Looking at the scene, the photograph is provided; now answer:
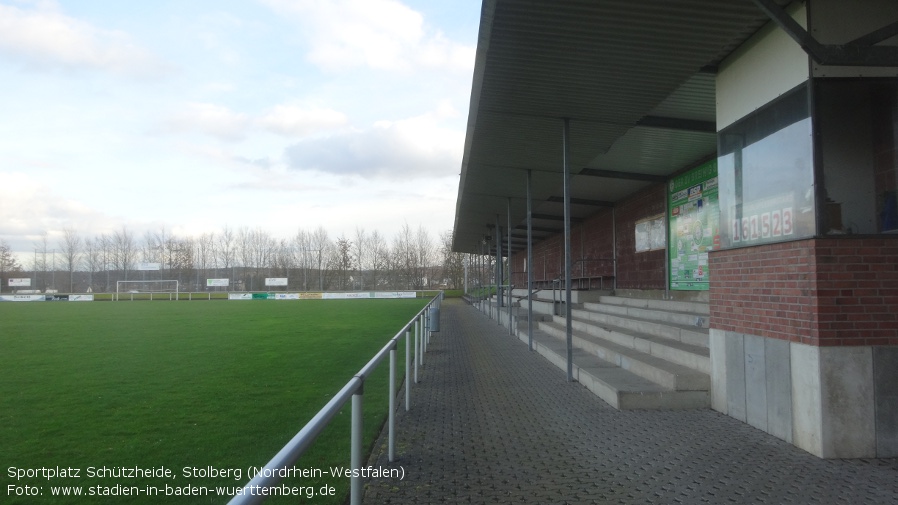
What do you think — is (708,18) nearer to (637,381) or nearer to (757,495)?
(757,495)

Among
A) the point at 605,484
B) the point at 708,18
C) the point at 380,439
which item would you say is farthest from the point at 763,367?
the point at 380,439

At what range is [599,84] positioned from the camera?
6.81m

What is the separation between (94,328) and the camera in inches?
855

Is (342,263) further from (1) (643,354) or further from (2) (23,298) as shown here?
(1) (643,354)

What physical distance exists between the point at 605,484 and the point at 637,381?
3.33m

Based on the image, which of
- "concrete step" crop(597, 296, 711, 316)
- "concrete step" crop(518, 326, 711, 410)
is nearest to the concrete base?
"concrete step" crop(518, 326, 711, 410)

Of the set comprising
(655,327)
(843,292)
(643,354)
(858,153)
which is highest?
(858,153)

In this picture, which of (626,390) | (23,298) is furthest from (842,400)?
(23,298)

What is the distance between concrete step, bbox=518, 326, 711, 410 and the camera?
6.85 m

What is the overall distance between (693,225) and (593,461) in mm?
7693

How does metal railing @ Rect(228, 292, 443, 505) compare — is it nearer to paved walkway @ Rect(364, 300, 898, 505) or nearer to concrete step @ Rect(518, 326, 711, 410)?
paved walkway @ Rect(364, 300, 898, 505)

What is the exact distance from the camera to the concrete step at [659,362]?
273 inches

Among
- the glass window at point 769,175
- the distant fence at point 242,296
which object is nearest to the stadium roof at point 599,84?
the glass window at point 769,175

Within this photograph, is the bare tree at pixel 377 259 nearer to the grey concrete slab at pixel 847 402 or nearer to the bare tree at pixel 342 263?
the bare tree at pixel 342 263
